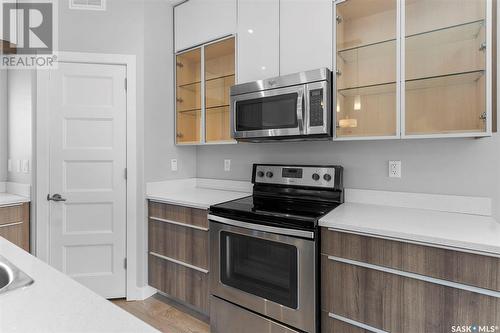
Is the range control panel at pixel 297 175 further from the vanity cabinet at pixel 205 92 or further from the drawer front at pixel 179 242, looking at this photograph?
the drawer front at pixel 179 242

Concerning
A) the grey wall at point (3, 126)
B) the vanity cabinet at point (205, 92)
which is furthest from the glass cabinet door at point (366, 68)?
the grey wall at point (3, 126)

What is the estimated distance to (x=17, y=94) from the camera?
271 cm

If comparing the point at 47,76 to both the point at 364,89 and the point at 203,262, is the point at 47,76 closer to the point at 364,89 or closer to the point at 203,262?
the point at 203,262

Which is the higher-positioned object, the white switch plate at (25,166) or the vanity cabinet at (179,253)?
the white switch plate at (25,166)

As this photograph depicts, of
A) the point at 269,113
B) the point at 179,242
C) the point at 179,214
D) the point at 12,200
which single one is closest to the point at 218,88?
the point at 269,113

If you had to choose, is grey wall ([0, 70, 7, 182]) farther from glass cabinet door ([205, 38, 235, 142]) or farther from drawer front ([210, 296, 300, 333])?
drawer front ([210, 296, 300, 333])

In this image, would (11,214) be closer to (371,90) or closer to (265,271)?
(265,271)

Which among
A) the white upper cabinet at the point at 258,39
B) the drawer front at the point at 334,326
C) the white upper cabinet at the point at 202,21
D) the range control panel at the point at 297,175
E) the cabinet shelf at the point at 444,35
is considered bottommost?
the drawer front at the point at 334,326

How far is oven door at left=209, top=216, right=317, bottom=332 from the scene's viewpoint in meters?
1.63

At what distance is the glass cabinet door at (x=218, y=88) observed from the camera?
2.54m

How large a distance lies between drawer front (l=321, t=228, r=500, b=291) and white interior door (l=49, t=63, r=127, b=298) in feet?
6.40

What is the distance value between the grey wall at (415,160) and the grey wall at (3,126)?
8.35ft

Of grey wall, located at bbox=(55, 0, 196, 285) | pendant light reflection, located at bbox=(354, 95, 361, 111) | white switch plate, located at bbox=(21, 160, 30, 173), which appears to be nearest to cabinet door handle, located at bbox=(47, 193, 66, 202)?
white switch plate, located at bbox=(21, 160, 30, 173)

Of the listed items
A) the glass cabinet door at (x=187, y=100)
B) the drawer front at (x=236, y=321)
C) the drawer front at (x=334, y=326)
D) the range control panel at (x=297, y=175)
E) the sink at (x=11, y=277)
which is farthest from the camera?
the glass cabinet door at (x=187, y=100)
